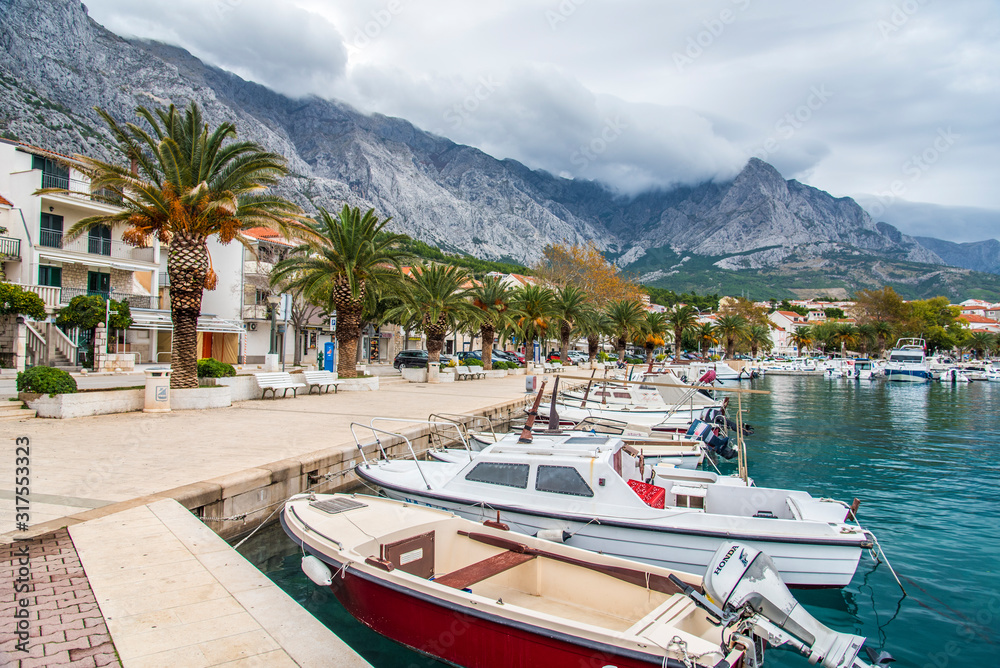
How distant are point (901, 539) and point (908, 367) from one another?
7241 cm

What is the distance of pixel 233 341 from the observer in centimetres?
3756

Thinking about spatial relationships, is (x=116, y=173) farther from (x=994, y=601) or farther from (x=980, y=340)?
(x=980, y=340)

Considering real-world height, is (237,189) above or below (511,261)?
below

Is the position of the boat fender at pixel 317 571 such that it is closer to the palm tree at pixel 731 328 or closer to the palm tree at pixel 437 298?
the palm tree at pixel 437 298

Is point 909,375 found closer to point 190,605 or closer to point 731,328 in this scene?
point 731,328

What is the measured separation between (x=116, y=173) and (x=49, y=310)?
52.2ft

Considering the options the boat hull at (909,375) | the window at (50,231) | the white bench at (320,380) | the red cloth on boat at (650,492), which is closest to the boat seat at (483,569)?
the red cloth on boat at (650,492)

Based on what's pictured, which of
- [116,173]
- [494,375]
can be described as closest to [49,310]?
[116,173]

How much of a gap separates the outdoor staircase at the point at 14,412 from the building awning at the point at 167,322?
59.2ft

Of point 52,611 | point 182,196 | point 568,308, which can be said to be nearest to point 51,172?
point 182,196

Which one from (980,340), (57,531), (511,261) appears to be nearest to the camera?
(57,531)

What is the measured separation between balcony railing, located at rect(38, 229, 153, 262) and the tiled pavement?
2818cm

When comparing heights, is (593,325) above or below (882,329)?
below

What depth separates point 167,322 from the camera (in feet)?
102
